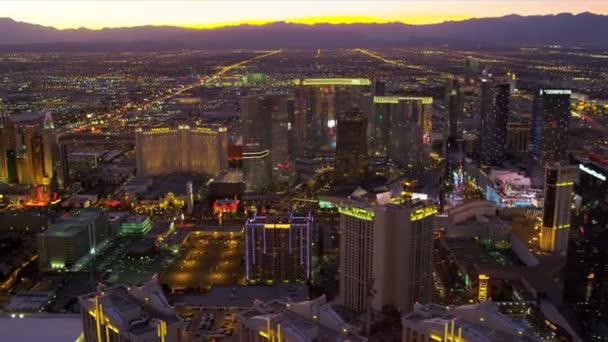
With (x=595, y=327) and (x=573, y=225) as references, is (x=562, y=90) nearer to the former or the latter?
(x=573, y=225)

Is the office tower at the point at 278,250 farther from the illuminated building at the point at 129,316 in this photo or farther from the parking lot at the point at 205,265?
the illuminated building at the point at 129,316

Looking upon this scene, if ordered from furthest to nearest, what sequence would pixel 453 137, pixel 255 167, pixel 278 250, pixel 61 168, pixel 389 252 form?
pixel 453 137 → pixel 255 167 → pixel 61 168 → pixel 278 250 → pixel 389 252

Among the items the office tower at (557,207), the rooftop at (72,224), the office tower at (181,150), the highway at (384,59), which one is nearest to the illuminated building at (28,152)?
the office tower at (181,150)

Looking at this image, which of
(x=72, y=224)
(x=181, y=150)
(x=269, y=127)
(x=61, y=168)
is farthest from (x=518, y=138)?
(x=72, y=224)

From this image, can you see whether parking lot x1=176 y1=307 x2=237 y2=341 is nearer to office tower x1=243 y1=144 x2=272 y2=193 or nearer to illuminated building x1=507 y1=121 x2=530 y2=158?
office tower x1=243 y1=144 x2=272 y2=193

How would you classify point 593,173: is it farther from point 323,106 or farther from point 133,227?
point 323,106
